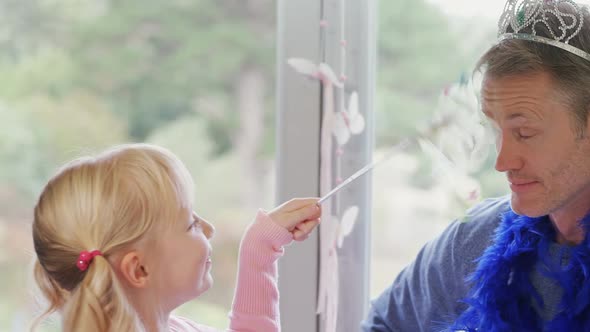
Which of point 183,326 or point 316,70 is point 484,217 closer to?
point 316,70

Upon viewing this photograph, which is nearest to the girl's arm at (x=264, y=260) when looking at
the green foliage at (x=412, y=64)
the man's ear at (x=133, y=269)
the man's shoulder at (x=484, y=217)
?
the man's ear at (x=133, y=269)

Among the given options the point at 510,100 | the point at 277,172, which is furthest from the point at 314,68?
the point at 510,100

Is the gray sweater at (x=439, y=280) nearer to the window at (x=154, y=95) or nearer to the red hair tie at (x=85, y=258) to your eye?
the red hair tie at (x=85, y=258)

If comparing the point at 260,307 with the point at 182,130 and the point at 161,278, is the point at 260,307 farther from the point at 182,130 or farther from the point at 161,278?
the point at 182,130

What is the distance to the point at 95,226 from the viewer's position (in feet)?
5.01

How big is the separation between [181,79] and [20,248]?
71 centimetres

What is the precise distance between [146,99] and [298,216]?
1.22m

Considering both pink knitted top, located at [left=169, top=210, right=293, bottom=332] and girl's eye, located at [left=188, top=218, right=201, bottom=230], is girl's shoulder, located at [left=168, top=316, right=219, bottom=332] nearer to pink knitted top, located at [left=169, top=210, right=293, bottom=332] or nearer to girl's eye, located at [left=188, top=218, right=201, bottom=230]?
pink knitted top, located at [left=169, top=210, right=293, bottom=332]

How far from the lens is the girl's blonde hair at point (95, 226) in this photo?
151 cm

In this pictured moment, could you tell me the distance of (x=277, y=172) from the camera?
2053mm

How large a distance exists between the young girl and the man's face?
383 millimetres

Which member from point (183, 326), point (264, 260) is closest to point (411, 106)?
point (264, 260)

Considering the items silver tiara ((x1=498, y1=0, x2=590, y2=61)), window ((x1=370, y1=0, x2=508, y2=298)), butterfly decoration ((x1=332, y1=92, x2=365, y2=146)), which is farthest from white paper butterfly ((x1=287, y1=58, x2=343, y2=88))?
silver tiara ((x1=498, y1=0, x2=590, y2=61))

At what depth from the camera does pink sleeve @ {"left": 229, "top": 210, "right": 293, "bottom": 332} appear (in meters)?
1.73
